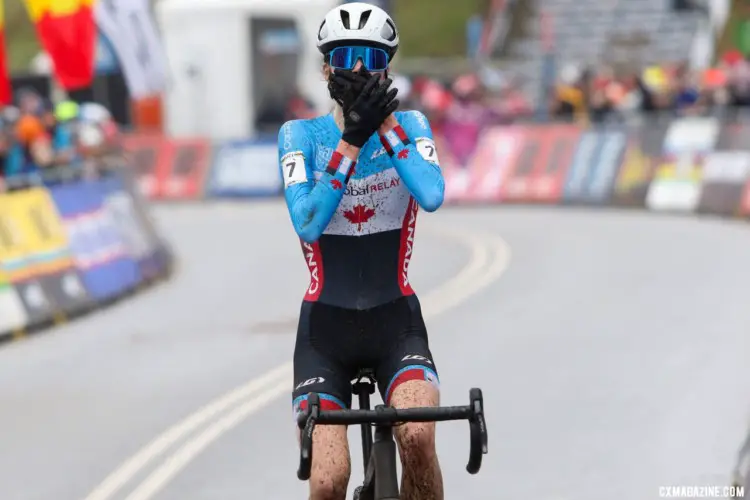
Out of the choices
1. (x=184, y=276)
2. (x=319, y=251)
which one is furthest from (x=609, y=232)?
(x=319, y=251)

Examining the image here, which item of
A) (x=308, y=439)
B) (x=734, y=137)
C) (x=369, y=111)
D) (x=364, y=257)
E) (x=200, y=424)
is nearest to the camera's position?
(x=308, y=439)

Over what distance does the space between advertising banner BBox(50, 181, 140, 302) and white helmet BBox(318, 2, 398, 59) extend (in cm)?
1094

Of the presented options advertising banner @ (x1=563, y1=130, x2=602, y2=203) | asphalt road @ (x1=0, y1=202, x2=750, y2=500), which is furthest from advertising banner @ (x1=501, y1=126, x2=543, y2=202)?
asphalt road @ (x1=0, y1=202, x2=750, y2=500)

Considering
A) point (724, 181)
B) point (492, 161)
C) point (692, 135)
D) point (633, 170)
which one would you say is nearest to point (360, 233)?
point (724, 181)

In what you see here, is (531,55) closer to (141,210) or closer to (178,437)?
(141,210)

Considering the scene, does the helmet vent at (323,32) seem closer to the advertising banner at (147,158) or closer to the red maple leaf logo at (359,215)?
the red maple leaf logo at (359,215)

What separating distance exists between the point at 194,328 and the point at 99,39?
57.2ft

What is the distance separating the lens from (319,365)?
18.4 ft

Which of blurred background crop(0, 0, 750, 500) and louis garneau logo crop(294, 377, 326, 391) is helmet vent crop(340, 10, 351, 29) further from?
blurred background crop(0, 0, 750, 500)

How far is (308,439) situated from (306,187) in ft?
3.56

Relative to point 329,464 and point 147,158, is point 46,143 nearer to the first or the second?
point 147,158

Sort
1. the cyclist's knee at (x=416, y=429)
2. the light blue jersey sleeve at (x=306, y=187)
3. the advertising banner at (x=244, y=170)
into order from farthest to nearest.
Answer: the advertising banner at (x=244, y=170), the light blue jersey sleeve at (x=306, y=187), the cyclist's knee at (x=416, y=429)

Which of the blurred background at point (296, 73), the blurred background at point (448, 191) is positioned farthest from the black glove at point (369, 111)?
the blurred background at point (296, 73)

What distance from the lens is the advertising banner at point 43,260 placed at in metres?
14.9
